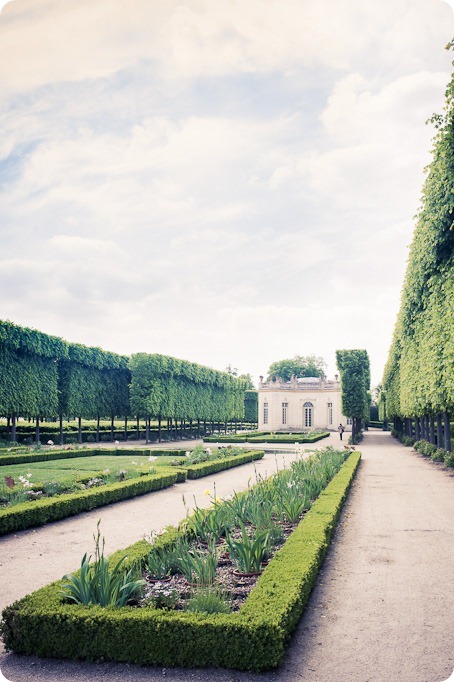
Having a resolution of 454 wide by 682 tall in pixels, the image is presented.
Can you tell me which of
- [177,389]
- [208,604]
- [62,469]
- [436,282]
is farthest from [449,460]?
[177,389]

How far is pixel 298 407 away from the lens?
70812mm

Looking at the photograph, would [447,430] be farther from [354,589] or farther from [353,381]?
[353,381]

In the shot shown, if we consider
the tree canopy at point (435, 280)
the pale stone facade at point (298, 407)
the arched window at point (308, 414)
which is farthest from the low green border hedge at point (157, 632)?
the arched window at point (308, 414)

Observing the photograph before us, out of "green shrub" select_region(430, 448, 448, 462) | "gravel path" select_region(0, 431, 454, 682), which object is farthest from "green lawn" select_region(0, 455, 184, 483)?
"green shrub" select_region(430, 448, 448, 462)

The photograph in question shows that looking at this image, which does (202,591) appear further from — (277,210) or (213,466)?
(213,466)

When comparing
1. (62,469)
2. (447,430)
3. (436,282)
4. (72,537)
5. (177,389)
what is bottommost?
(62,469)

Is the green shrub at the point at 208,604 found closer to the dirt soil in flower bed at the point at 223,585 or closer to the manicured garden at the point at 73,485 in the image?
the dirt soil in flower bed at the point at 223,585

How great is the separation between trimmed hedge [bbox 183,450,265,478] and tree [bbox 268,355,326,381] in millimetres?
69444

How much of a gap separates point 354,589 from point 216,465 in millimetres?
11462

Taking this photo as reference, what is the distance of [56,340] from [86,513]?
73.0ft

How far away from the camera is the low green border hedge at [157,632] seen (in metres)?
4.01

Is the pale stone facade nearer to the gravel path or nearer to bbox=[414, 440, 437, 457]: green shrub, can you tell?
bbox=[414, 440, 437, 457]: green shrub

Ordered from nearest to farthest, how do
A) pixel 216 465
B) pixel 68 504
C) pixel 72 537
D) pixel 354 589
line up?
1. pixel 354 589
2. pixel 72 537
3. pixel 68 504
4. pixel 216 465

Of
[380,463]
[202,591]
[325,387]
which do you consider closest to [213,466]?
[380,463]
